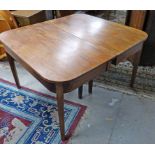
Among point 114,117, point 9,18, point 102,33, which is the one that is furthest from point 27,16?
point 114,117

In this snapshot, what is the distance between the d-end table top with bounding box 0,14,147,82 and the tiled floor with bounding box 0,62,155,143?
60 cm

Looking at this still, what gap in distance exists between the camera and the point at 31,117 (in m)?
1.53

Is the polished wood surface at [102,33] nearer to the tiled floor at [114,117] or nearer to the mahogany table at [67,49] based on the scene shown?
the mahogany table at [67,49]

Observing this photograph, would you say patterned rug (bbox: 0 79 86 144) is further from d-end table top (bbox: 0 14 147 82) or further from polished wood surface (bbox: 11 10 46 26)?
polished wood surface (bbox: 11 10 46 26)

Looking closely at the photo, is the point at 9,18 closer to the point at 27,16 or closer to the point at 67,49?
the point at 27,16

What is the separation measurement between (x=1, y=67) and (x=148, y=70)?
1681mm

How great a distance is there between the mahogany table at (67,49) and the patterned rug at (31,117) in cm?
18

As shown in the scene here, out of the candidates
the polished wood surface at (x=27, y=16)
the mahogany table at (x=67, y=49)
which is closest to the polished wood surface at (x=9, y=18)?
the polished wood surface at (x=27, y=16)

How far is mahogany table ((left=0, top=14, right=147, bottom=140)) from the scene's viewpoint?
3.29ft

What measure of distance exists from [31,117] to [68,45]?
27.3 inches

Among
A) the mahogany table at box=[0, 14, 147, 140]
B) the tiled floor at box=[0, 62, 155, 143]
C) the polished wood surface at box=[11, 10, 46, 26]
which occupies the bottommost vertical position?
the tiled floor at box=[0, 62, 155, 143]

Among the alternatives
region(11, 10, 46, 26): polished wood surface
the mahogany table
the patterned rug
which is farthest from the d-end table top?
region(11, 10, 46, 26): polished wood surface

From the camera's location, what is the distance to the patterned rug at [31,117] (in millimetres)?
1375

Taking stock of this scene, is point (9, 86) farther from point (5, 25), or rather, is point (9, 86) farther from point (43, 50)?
point (43, 50)
